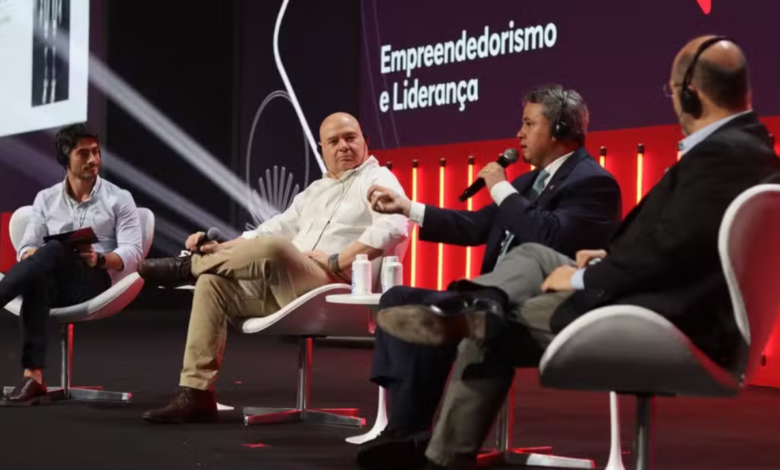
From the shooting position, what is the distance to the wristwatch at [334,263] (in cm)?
410

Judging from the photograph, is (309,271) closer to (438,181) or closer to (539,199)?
(539,199)

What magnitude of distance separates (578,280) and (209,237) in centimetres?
188

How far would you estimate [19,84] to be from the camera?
9953 millimetres

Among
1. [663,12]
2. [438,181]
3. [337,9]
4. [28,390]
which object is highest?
[337,9]

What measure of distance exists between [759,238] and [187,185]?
8847 millimetres

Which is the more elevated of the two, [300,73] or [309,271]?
[300,73]

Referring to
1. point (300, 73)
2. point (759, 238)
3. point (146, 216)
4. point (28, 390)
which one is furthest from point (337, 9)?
point (759, 238)

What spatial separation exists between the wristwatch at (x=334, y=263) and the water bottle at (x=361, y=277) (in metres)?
0.35

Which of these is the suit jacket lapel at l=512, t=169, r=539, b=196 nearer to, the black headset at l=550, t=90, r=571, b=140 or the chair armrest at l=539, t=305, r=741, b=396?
the black headset at l=550, t=90, r=571, b=140

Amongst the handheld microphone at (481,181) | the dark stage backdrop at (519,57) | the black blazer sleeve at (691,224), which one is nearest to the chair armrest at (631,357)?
the black blazer sleeve at (691,224)

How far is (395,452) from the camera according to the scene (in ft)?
9.80

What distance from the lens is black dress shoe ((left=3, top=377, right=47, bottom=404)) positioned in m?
4.62

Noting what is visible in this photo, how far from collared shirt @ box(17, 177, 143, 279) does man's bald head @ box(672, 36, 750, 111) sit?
2.99 metres

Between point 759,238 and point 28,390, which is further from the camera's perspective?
point 28,390
